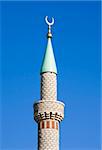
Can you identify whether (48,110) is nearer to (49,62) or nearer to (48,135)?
(48,135)

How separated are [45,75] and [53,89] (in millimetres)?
979

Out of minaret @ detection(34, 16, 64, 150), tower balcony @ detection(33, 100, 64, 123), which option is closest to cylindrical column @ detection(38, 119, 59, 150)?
minaret @ detection(34, 16, 64, 150)

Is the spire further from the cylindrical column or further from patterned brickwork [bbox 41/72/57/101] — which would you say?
the cylindrical column

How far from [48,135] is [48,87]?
2.91 meters

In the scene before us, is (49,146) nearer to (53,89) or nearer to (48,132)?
(48,132)

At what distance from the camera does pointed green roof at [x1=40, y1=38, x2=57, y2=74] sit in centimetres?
3503

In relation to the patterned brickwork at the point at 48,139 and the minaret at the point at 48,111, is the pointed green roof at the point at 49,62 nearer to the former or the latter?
the minaret at the point at 48,111

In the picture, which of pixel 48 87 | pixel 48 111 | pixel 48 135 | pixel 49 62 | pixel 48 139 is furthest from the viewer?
pixel 49 62

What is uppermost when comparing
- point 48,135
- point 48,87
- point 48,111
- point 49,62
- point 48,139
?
point 49,62

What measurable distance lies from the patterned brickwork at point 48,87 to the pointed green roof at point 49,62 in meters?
0.51

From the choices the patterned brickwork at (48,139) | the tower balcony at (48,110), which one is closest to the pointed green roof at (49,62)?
the tower balcony at (48,110)

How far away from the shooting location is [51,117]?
34031 mm

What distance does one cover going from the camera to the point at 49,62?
35344 millimetres

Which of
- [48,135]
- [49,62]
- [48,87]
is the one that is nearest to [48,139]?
[48,135]
